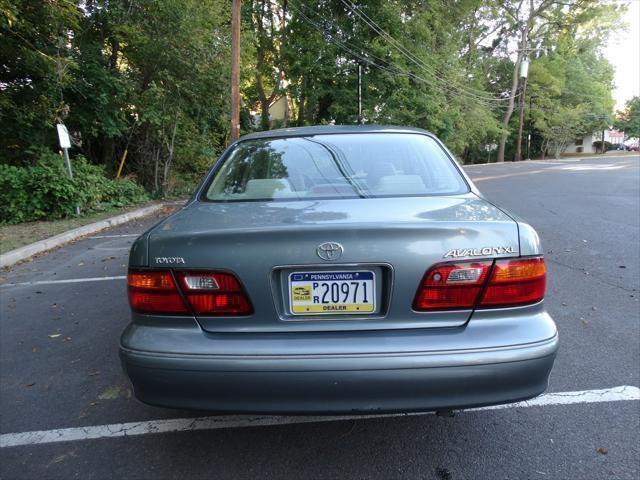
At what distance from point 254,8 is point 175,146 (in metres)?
12.5

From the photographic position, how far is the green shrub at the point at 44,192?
9.41m

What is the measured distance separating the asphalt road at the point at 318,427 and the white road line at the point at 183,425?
0.12 feet

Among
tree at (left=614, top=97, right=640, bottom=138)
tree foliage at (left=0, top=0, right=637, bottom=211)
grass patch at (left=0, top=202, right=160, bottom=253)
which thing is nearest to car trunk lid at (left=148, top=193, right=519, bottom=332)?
grass patch at (left=0, top=202, right=160, bottom=253)

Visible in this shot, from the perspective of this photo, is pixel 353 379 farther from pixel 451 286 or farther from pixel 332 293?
pixel 451 286

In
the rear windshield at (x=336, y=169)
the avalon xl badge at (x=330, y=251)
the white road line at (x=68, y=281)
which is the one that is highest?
the rear windshield at (x=336, y=169)

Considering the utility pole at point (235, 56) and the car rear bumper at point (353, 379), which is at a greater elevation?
the utility pole at point (235, 56)

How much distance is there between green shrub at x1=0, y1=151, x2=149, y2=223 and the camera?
30.9ft

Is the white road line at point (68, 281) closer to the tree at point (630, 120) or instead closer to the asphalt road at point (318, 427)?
the asphalt road at point (318, 427)

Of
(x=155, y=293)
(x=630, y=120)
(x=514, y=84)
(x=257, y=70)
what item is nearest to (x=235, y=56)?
(x=257, y=70)

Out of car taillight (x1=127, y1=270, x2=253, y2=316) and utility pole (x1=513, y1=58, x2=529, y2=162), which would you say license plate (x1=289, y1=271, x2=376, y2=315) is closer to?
car taillight (x1=127, y1=270, x2=253, y2=316)

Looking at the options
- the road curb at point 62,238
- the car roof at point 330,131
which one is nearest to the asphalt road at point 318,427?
the car roof at point 330,131

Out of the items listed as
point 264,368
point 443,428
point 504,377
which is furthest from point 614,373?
point 264,368

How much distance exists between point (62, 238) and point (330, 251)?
7.50 meters

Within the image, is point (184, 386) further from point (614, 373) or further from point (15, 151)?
point (15, 151)
